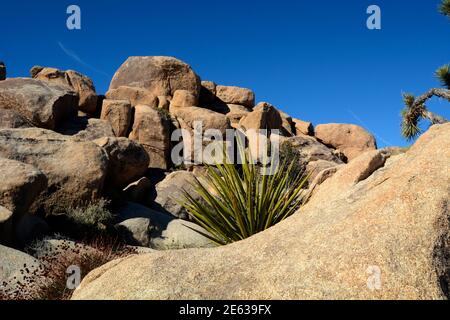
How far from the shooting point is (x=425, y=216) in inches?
134

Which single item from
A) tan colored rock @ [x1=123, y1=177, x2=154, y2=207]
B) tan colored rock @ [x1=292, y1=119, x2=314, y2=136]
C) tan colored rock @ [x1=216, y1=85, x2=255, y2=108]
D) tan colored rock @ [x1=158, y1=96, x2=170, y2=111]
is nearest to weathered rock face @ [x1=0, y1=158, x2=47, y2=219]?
tan colored rock @ [x1=123, y1=177, x2=154, y2=207]

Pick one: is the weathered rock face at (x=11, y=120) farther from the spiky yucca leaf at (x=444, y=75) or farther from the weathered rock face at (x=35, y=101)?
the spiky yucca leaf at (x=444, y=75)

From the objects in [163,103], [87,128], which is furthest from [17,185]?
[163,103]

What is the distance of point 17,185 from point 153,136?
1404 centimetres

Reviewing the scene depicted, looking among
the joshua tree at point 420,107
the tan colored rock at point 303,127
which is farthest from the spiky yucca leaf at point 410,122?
the tan colored rock at point 303,127

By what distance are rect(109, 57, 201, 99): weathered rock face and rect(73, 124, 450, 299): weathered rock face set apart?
28.2 meters

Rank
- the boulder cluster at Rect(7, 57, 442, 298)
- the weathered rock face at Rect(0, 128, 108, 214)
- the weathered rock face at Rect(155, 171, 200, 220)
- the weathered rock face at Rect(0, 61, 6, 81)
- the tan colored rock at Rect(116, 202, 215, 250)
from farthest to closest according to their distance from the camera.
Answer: the weathered rock face at Rect(0, 61, 6, 81)
the weathered rock face at Rect(155, 171, 200, 220)
the tan colored rock at Rect(116, 202, 215, 250)
the weathered rock face at Rect(0, 128, 108, 214)
the boulder cluster at Rect(7, 57, 442, 298)

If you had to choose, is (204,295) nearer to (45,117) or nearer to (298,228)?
(298,228)

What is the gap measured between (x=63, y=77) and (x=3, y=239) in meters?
18.9

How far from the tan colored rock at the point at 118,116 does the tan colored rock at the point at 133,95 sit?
9.85 feet

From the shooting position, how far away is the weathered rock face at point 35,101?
19781 mm

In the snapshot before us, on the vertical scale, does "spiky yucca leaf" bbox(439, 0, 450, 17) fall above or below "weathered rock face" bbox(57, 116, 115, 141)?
above

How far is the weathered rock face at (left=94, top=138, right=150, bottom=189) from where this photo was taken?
16.5m

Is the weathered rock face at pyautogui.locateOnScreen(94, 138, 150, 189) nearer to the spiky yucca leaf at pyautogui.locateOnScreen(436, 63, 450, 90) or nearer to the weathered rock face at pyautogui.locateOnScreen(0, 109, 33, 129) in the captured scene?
the weathered rock face at pyautogui.locateOnScreen(0, 109, 33, 129)
